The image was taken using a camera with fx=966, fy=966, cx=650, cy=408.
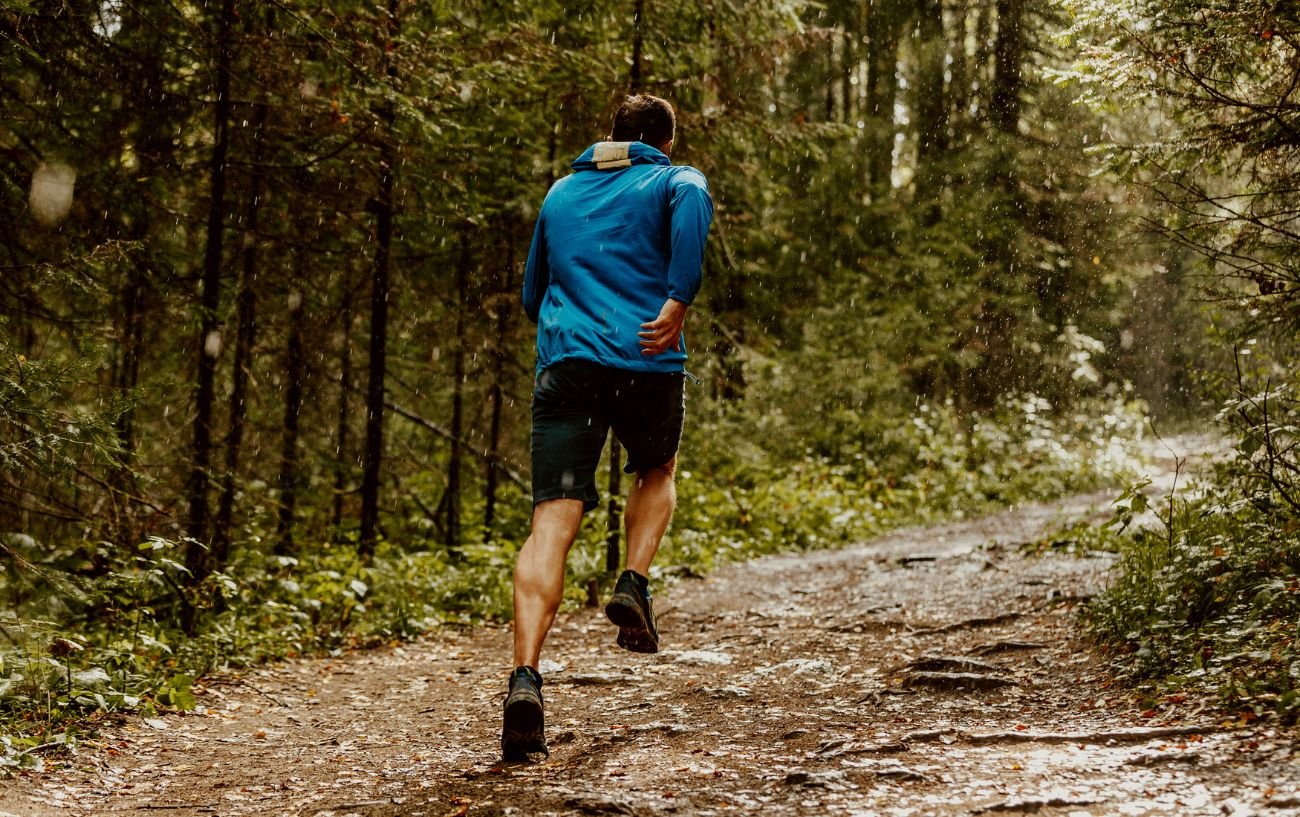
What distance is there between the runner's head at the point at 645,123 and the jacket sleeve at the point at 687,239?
0.51 m

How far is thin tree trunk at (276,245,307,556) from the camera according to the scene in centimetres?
941

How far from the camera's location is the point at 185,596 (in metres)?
6.21

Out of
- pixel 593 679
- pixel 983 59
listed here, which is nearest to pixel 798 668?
pixel 593 679

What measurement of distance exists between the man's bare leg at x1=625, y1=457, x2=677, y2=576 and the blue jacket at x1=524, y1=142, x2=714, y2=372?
1.85ft

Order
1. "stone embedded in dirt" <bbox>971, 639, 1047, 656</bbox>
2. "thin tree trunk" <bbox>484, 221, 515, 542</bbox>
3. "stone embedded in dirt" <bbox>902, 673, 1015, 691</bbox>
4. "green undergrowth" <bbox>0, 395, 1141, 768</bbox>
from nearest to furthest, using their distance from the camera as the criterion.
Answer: "stone embedded in dirt" <bbox>902, 673, 1015, 691</bbox> < "green undergrowth" <bbox>0, 395, 1141, 768</bbox> < "stone embedded in dirt" <bbox>971, 639, 1047, 656</bbox> < "thin tree trunk" <bbox>484, 221, 515, 542</bbox>

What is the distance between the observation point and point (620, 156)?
12.7 feet

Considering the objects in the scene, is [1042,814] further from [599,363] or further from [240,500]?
[240,500]

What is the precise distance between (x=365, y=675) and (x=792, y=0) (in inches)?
289

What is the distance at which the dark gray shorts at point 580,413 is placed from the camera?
363 centimetres

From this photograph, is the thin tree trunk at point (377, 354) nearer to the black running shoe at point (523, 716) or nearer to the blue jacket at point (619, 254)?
the blue jacket at point (619, 254)

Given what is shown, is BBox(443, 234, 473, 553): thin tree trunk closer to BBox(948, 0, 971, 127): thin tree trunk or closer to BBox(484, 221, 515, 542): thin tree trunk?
BBox(484, 221, 515, 542): thin tree trunk

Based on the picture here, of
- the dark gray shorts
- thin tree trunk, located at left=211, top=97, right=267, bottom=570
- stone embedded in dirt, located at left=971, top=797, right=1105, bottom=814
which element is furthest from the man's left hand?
thin tree trunk, located at left=211, top=97, right=267, bottom=570

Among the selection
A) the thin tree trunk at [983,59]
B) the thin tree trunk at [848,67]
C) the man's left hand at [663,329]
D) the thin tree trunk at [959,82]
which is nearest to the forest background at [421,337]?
the man's left hand at [663,329]

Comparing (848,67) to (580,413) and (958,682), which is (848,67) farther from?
(580,413)
